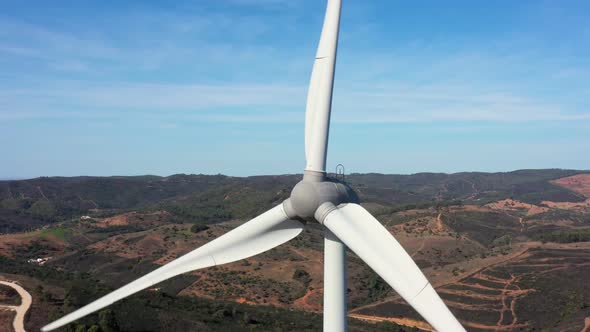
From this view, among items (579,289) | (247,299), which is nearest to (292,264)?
(247,299)

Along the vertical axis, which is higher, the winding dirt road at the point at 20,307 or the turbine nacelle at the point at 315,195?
the turbine nacelle at the point at 315,195

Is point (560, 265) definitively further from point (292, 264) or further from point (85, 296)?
point (85, 296)

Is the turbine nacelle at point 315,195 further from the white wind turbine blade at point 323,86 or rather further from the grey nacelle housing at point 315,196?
the white wind turbine blade at point 323,86

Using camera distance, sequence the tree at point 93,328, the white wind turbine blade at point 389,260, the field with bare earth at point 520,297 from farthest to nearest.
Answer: the field with bare earth at point 520,297
the tree at point 93,328
the white wind turbine blade at point 389,260

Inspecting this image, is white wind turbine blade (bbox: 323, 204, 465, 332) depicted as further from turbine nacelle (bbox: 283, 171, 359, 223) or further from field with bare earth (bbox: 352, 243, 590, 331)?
field with bare earth (bbox: 352, 243, 590, 331)

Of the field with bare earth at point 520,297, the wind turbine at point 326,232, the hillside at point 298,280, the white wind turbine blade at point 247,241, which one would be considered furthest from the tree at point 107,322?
the field with bare earth at point 520,297

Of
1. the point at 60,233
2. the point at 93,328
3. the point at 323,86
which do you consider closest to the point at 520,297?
the point at 93,328

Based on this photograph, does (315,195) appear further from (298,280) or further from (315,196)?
(298,280)
